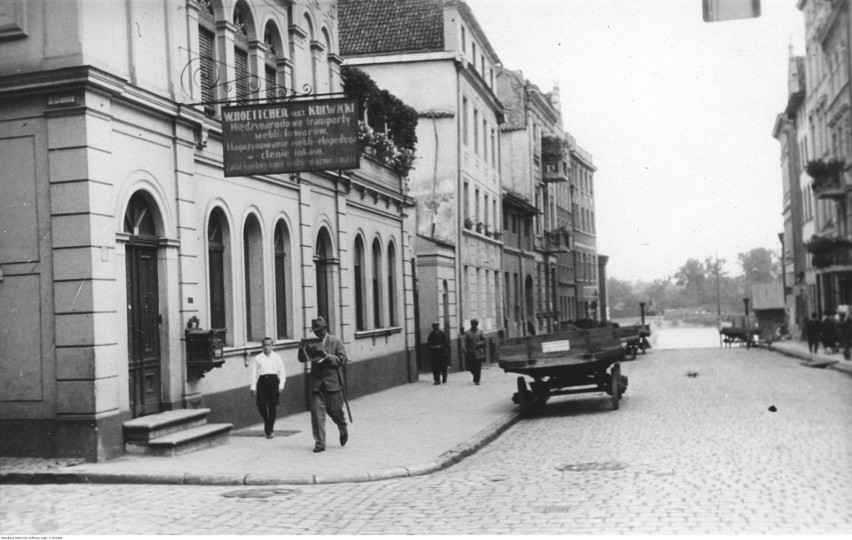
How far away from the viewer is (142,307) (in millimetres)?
13281

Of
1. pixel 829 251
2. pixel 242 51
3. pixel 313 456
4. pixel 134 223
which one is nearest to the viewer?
pixel 313 456

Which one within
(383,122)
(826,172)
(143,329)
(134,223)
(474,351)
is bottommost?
(474,351)

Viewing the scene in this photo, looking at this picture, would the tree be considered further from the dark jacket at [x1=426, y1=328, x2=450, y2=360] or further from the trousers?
the trousers

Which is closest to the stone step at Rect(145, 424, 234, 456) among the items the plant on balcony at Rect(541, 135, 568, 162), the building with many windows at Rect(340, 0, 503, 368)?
the building with many windows at Rect(340, 0, 503, 368)

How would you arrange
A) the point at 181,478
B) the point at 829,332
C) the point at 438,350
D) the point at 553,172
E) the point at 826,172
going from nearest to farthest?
the point at 181,478 < the point at 438,350 < the point at 829,332 < the point at 826,172 < the point at 553,172

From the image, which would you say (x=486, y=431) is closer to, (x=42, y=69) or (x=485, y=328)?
(x=42, y=69)

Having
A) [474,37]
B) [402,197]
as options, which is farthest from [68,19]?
[474,37]


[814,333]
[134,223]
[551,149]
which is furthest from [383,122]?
[551,149]

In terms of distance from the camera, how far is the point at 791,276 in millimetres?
63594

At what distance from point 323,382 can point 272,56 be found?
24.6 ft

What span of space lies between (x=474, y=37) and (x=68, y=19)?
27054 millimetres

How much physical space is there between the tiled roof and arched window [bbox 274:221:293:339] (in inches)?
649

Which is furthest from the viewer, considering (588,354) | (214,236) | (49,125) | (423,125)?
(423,125)

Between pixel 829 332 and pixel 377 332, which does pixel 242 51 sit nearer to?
pixel 377 332
